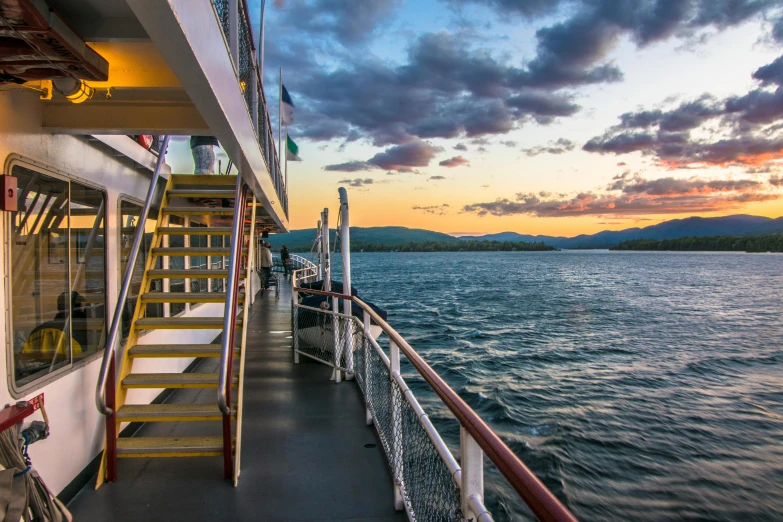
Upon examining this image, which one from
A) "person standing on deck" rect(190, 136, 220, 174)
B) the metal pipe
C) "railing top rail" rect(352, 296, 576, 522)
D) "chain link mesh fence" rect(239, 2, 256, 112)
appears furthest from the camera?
"person standing on deck" rect(190, 136, 220, 174)

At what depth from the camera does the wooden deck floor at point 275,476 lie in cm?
312

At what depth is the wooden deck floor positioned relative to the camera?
312 cm

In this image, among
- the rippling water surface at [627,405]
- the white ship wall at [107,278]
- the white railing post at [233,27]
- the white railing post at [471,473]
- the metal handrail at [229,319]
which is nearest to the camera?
Result: the white railing post at [471,473]

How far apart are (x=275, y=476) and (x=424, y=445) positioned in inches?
65.2

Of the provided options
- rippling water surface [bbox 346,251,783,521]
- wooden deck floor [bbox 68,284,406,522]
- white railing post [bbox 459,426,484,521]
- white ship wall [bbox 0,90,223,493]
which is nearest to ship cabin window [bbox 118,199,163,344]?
white ship wall [bbox 0,90,223,493]

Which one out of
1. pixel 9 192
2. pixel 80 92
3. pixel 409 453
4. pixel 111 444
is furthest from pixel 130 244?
pixel 409 453

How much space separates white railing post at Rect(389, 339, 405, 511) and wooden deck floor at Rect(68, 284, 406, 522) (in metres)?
0.11

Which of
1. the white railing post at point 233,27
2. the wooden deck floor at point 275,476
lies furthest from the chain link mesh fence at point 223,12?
the wooden deck floor at point 275,476

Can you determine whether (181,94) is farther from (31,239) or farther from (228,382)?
(228,382)

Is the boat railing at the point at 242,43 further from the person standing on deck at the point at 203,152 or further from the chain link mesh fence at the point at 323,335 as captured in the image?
the person standing on deck at the point at 203,152

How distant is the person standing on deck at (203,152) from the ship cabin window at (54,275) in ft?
13.1

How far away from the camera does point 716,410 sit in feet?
34.9

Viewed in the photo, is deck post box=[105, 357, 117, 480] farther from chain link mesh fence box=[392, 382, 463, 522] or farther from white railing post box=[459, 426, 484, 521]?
white railing post box=[459, 426, 484, 521]

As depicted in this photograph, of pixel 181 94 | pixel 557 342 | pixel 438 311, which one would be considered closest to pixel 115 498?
pixel 181 94
